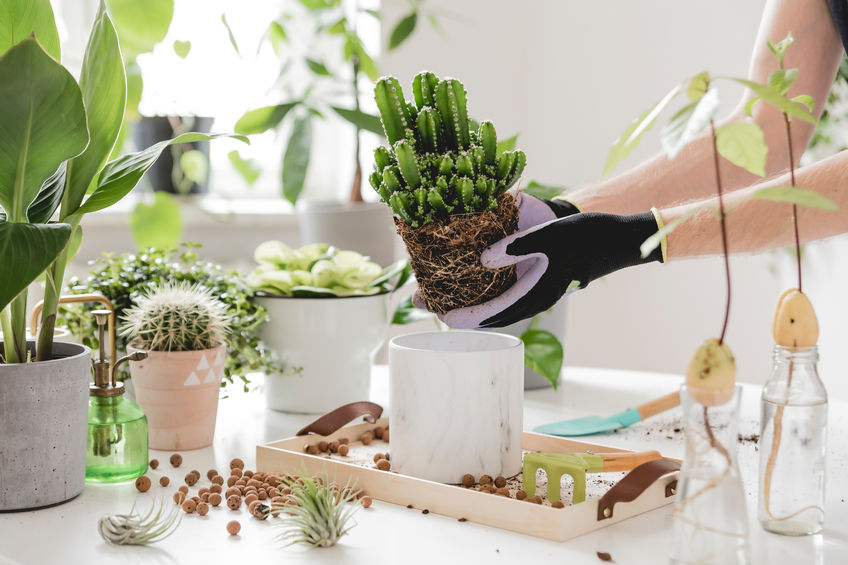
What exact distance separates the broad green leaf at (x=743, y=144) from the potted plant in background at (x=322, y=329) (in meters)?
0.82

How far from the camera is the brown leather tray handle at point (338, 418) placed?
1.11 metres

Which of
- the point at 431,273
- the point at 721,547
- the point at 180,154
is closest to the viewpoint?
the point at 721,547

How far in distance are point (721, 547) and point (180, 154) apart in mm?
2346

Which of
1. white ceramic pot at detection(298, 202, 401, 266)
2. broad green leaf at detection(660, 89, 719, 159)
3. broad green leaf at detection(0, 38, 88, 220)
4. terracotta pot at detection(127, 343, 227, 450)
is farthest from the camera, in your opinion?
white ceramic pot at detection(298, 202, 401, 266)

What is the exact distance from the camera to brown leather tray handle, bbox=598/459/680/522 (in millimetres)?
867

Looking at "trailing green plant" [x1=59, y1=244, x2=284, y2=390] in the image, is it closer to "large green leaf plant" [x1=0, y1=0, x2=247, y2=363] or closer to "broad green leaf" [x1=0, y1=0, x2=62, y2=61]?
"large green leaf plant" [x1=0, y1=0, x2=247, y2=363]

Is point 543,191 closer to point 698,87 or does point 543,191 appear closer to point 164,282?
point 164,282

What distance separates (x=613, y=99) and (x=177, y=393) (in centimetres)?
191

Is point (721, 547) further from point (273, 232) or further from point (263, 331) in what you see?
point (273, 232)

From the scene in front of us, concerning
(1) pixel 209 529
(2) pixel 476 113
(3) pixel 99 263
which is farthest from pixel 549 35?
(1) pixel 209 529

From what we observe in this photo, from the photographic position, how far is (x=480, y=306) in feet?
3.46

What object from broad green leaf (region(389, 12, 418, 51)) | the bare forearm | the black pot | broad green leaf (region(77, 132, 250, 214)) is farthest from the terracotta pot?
the black pot

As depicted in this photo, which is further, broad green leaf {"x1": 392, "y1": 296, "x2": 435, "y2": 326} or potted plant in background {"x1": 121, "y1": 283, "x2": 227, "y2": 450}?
broad green leaf {"x1": 392, "y1": 296, "x2": 435, "y2": 326}

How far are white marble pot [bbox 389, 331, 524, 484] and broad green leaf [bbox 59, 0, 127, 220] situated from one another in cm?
37
